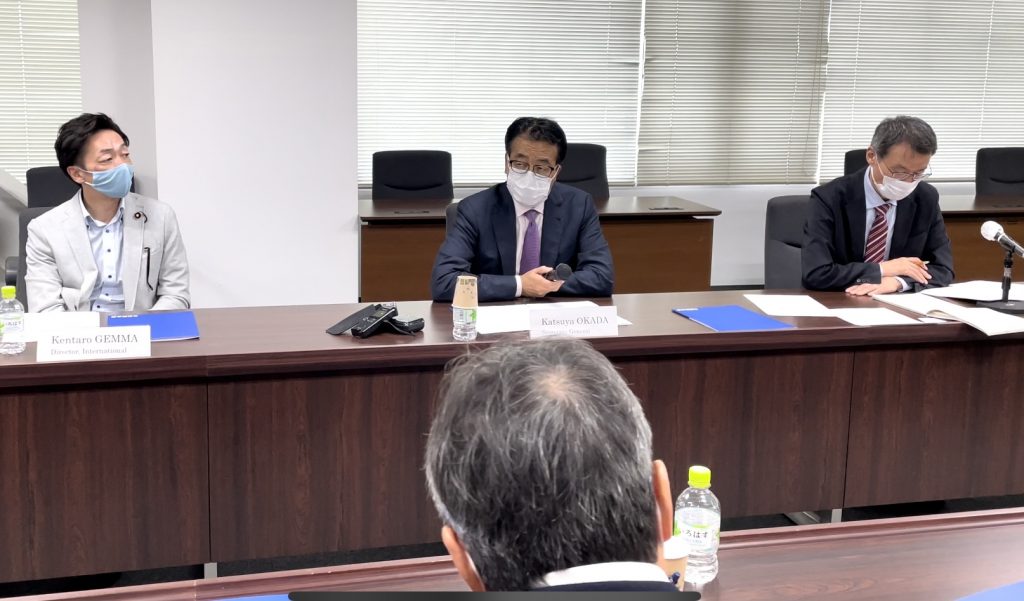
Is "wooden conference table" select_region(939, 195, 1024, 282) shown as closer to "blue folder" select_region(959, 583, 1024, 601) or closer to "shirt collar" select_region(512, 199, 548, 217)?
"shirt collar" select_region(512, 199, 548, 217)

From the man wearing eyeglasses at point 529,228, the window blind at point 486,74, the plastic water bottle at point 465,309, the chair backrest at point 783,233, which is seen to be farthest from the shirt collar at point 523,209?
the window blind at point 486,74

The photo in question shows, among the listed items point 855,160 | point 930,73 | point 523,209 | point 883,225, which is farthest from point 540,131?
point 930,73

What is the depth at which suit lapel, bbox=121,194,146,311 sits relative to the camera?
2.99m

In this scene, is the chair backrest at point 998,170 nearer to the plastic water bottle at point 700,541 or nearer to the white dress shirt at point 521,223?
the white dress shirt at point 521,223

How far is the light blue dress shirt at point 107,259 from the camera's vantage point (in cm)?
300

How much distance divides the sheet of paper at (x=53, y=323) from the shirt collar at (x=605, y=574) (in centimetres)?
183

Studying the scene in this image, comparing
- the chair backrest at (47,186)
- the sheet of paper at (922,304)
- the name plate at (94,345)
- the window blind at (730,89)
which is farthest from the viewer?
the window blind at (730,89)

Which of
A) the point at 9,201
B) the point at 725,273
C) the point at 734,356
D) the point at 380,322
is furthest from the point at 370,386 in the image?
the point at 725,273

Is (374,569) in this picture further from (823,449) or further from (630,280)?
(630,280)

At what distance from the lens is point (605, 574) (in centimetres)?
83

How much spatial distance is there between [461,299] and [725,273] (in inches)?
175

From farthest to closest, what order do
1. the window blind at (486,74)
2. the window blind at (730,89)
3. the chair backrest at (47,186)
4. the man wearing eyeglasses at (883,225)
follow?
1. the window blind at (730,89)
2. the window blind at (486,74)
3. the chair backrest at (47,186)
4. the man wearing eyeglasses at (883,225)

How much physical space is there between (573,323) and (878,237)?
1.44 metres

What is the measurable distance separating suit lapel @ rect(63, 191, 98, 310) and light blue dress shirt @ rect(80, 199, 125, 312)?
0.04 metres
